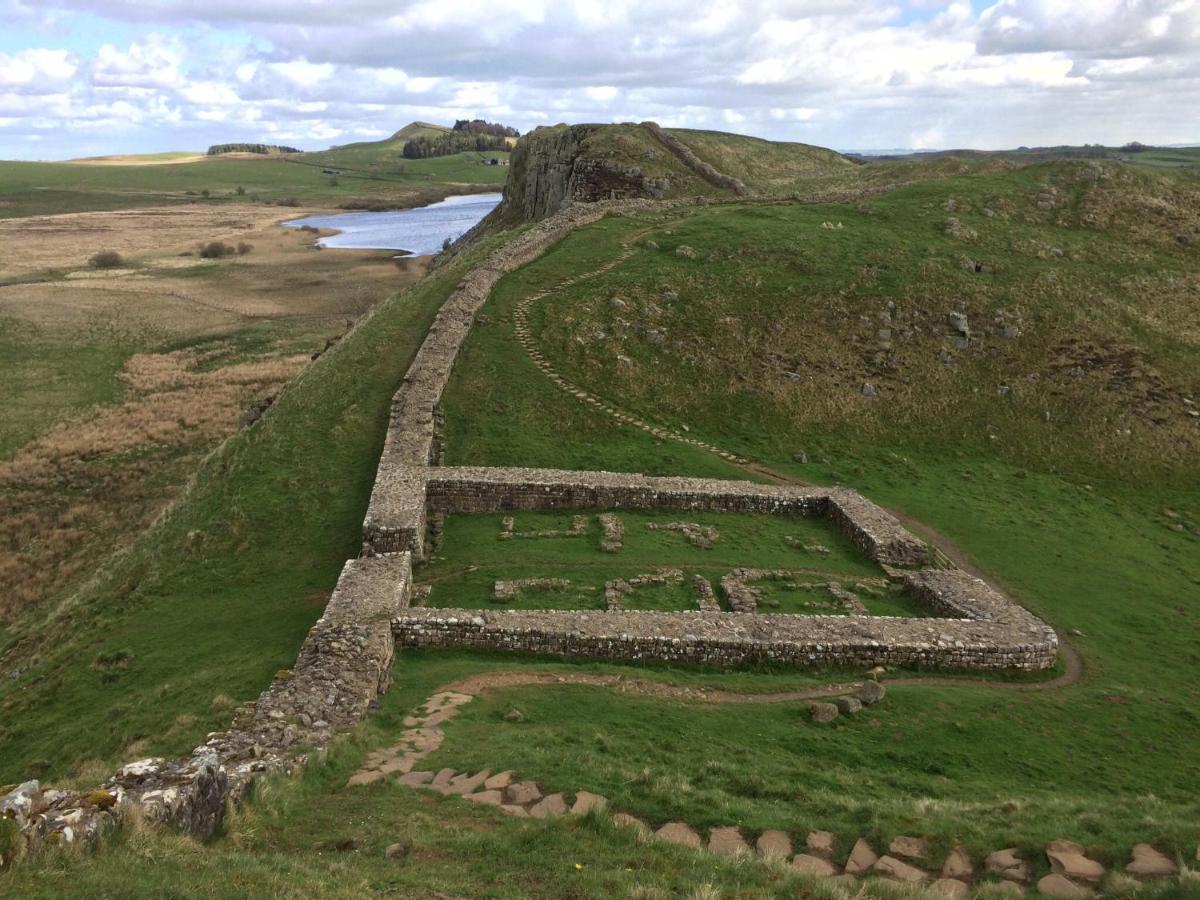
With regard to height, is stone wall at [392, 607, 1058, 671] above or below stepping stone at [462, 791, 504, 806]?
below

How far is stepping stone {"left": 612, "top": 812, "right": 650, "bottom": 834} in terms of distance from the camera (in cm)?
1005

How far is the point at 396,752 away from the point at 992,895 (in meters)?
8.89

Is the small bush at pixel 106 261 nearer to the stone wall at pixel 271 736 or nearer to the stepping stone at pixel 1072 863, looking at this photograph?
the stone wall at pixel 271 736

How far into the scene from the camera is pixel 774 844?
32.9 feet

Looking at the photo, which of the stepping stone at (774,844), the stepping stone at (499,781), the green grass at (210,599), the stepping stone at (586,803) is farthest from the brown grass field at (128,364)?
the stepping stone at (774,844)

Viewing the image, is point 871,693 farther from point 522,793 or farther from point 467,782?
point 467,782

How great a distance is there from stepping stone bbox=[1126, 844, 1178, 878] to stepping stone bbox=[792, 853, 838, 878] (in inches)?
132

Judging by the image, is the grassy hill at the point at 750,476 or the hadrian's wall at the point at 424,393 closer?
the grassy hill at the point at 750,476

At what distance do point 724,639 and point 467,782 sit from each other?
288 inches

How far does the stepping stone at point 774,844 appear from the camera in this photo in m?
9.73

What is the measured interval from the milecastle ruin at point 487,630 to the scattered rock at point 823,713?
2.01 m

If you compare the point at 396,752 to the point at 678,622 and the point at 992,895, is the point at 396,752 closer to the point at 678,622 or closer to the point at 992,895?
the point at 678,622

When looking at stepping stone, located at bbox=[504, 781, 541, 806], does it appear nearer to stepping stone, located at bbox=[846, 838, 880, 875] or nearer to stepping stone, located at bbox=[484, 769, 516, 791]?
stepping stone, located at bbox=[484, 769, 516, 791]

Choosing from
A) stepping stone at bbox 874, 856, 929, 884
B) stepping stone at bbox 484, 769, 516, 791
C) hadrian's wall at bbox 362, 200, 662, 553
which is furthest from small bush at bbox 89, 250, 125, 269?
stepping stone at bbox 874, 856, 929, 884
